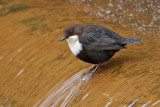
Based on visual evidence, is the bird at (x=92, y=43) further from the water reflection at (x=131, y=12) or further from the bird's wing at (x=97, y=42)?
the water reflection at (x=131, y=12)

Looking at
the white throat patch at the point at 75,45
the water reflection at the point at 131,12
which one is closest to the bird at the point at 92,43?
the white throat patch at the point at 75,45

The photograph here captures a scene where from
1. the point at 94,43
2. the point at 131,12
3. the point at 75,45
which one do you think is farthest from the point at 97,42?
the point at 131,12

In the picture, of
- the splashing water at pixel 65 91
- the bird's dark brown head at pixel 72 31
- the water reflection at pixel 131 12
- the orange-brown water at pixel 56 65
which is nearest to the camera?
the orange-brown water at pixel 56 65

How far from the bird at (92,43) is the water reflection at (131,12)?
1324 mm

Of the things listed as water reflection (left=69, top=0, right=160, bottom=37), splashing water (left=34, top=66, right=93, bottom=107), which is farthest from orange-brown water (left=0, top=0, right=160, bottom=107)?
water reflection (left=69, top=0, right=160, bottom=37)

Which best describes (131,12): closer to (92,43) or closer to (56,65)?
(56,65)

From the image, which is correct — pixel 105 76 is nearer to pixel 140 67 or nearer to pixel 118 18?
pixel 140 67

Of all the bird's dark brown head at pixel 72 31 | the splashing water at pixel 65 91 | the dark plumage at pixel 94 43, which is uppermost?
the bird's dark brown head at pixel 72 31

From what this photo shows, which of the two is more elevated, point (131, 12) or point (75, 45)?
point (75, 45)

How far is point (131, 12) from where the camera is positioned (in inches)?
239

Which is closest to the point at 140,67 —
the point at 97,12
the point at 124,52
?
the point at 124,52

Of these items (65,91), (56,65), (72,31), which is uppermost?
(72,31)

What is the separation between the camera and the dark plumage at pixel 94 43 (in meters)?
3.71

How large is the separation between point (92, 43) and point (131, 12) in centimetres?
259
